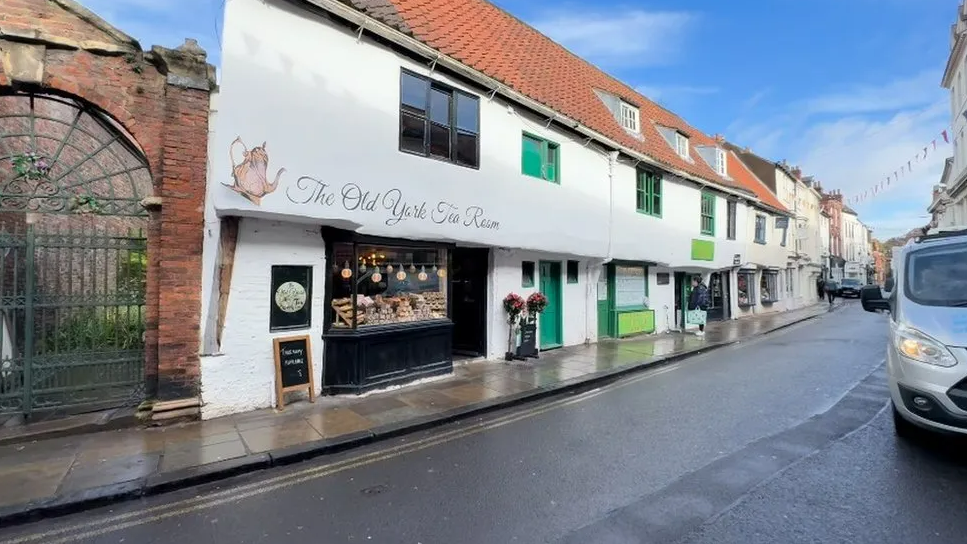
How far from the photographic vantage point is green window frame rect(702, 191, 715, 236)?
1833 centimetres

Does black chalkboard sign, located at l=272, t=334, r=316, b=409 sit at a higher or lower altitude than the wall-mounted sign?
lower

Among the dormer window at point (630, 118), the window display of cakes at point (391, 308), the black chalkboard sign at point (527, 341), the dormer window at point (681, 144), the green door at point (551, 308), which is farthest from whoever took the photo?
the dormer window at point (681, 144)

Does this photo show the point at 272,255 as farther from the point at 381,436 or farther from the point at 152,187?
the point at 381,436

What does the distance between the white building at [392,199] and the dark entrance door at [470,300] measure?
4 cm

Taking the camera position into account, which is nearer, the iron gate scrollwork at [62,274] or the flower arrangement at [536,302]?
the iron gate scrollwork at [62,274]

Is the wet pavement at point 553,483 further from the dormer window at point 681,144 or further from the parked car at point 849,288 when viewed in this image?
the parked car at point 849,288

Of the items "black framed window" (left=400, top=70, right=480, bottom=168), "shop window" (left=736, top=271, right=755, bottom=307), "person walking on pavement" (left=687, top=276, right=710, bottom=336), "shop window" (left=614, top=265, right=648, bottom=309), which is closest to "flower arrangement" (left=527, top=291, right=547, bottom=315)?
"black framed window" (left=400, top=70, right=480, bottom=168)

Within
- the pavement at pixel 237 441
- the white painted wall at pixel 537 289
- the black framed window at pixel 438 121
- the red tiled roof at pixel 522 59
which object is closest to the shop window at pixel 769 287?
the red tiled roof at pixel 522 59

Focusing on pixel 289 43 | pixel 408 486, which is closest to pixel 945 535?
pixel 408 486

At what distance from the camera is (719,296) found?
21.2 m

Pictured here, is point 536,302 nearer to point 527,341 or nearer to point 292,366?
point 527,341

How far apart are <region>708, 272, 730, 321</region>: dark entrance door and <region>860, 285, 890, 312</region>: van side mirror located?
1410cm

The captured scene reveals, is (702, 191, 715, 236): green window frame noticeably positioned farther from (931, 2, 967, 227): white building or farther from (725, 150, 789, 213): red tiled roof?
(931, 2, 967, 227): white building

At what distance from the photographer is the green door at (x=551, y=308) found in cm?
1209
